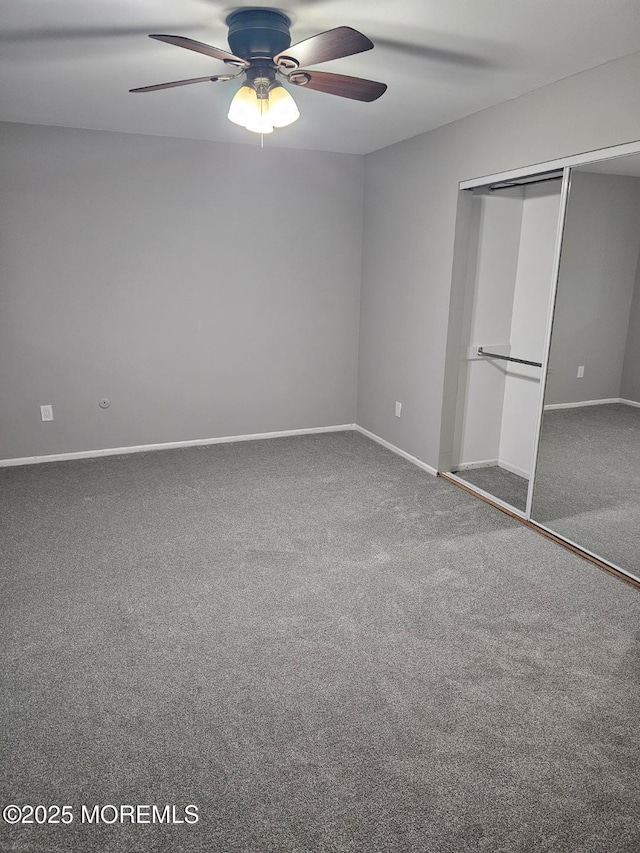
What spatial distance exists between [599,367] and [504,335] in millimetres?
1173

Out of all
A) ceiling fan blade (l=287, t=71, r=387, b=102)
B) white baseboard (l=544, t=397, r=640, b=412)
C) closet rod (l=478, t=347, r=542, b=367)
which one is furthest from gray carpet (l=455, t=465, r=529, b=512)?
ceiling fan blade (l=287, t=71, r=387, b=102)

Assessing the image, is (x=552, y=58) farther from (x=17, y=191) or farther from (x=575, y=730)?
(x=17, y=191)

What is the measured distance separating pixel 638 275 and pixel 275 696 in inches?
96.5

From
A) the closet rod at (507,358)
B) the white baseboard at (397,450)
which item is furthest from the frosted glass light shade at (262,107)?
the white baseboard at (397,450)

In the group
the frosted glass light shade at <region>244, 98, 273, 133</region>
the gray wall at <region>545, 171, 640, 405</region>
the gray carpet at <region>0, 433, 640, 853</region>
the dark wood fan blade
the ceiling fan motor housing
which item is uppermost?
the ceiling fan motor housing

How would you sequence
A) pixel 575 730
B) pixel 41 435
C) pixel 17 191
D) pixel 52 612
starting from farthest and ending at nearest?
pixel 41 435 < pixel 17 191 < pixel 52 612 < pixel 575 730

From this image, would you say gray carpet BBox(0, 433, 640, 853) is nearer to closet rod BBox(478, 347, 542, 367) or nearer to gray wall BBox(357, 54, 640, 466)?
closet rod BBox(478, 347, 542, 367)

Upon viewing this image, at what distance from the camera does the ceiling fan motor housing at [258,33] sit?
7.22 feet

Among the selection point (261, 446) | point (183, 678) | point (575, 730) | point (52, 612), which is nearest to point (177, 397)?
point (261, 446)

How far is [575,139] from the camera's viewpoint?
284 cm

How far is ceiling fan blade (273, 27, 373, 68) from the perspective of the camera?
1.89 metres

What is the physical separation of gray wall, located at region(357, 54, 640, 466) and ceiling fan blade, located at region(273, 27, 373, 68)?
1.32 m

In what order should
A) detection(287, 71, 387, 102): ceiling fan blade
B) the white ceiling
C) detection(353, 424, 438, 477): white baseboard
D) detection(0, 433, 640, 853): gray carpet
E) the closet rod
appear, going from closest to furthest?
detection(0, 433, 640, 853): gray carpet < the white ceiling < detection(287, 71, 387, 102): ceiling fan blade < the closet rod < detection(353, 424, 438, 477): white baseboard

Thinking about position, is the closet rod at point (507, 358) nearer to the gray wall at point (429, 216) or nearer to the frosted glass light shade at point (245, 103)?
the gray wall at point (429, 216)
